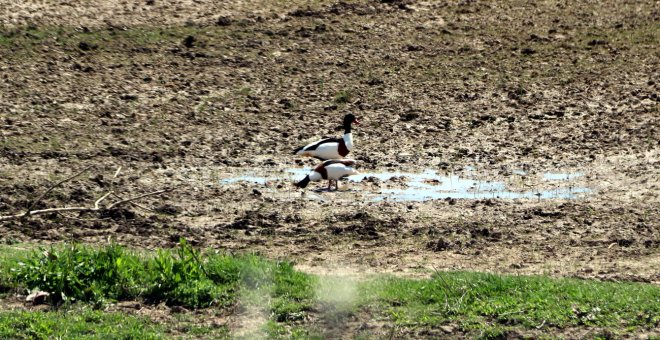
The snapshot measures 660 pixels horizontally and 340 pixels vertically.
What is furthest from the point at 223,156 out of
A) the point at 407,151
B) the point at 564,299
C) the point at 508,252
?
the point at 564,299

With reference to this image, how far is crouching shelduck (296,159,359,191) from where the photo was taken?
46.4 ft

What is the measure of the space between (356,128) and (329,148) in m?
1.63

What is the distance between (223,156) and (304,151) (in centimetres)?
98

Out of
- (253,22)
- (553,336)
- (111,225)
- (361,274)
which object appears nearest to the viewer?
(553,336)

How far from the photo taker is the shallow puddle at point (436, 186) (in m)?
14.0

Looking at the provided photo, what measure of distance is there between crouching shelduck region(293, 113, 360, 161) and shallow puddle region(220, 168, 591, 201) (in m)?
0.25

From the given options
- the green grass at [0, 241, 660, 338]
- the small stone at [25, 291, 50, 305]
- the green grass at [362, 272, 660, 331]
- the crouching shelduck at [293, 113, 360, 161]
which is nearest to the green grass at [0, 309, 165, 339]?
the green grass at [0, 241, 660, 338]

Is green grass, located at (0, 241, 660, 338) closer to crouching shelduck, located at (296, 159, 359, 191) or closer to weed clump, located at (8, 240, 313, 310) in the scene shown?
weed clump, located at (8, 240, 313, 310)

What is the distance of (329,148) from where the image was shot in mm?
15070

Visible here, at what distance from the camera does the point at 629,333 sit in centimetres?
931

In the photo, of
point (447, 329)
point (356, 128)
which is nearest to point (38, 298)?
point (447, 329)

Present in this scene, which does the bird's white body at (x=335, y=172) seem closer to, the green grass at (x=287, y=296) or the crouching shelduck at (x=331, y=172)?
the crouching shelduck at (x=331, y=172)

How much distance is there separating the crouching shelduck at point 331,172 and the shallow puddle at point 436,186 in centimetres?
23

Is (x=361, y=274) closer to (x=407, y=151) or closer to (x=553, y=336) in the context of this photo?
(x=553, y=336)
